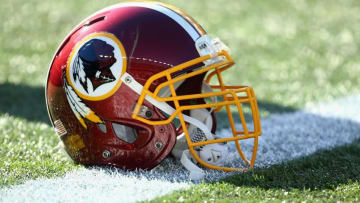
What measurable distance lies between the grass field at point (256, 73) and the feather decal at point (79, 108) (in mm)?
337

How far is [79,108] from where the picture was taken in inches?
116

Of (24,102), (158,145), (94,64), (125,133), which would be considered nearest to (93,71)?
(94,64)

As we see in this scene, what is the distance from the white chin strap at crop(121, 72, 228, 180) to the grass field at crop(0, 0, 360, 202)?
0.73 feet

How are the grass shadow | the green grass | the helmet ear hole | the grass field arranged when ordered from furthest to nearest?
the grass shadow → the helmet ear hole → the grass field → the green grass

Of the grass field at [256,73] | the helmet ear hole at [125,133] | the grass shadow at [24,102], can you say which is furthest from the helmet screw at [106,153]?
the grass shadow at [24,102]

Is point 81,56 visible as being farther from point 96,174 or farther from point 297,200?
point 297,200

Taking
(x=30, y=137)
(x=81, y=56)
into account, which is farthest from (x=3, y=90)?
(x=81, y=56)

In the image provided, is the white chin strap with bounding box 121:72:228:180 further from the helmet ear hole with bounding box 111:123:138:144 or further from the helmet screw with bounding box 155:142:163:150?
the helmet ear hole with bounding box 111:123:138:144

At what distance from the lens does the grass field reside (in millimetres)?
2818

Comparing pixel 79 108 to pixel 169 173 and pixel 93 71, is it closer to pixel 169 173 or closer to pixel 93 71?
pixel 93 71

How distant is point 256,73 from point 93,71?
338 cm

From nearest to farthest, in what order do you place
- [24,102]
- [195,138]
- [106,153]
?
[106,153] → [195,138] → [24,102]

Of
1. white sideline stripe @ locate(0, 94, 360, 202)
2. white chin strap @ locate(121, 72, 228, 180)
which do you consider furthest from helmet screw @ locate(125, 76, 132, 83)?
white sideline stripe @ locate(0, 94, 360, 202)

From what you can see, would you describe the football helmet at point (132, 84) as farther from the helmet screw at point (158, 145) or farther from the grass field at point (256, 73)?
the grass field at point (256, 73)
